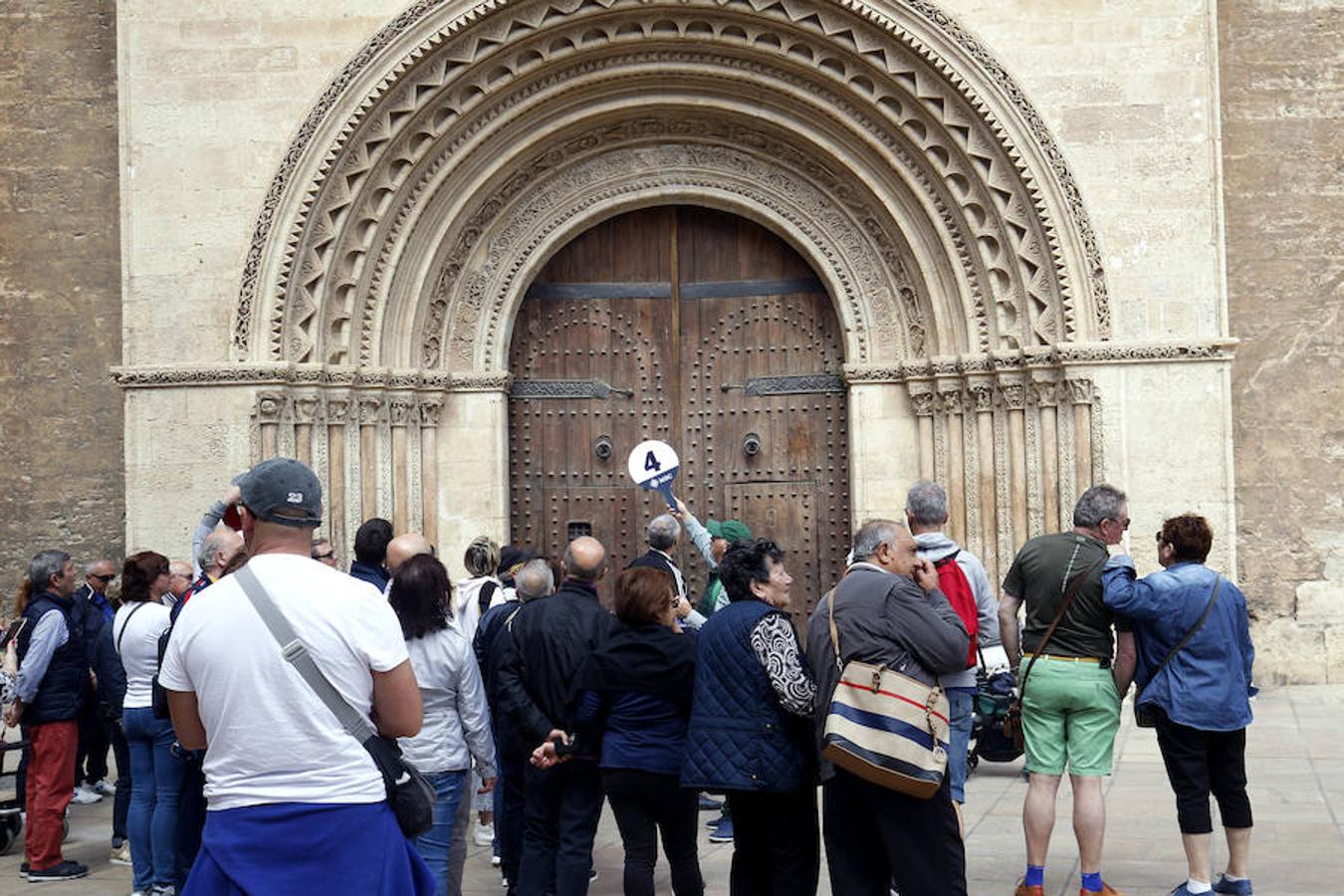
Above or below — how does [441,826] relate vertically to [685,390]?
below

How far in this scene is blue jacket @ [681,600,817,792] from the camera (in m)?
5.42

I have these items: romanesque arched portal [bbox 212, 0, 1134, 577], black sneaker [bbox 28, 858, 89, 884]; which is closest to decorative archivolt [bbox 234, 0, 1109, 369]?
romanesque arched portal [bbox 212, 0, 1134, 577]

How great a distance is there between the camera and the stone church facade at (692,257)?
10758mm

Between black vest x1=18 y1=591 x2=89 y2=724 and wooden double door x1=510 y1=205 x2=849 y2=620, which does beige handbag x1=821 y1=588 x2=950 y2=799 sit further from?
wooden double door x1=510 y1=205 x2=849 y2=620

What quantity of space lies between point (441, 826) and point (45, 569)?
3.01 meters

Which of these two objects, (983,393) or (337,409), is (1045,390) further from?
(337,409)

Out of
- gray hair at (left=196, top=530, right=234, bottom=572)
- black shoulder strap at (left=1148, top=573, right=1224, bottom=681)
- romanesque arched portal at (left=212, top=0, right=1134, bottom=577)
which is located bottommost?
black shoulder strap at (left=1148, top=573, right=1224, bottom=681)

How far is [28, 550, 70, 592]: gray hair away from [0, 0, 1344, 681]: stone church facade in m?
3.10

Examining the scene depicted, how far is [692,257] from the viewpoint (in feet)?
41.3

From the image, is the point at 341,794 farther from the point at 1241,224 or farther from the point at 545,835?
the point at 1241,224

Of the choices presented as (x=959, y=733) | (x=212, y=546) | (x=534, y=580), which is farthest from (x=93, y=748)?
(x=959, y=733)

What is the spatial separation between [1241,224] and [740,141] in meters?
3.59

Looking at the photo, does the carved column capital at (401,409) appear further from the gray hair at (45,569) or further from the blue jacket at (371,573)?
the blue jacket at (371,573)

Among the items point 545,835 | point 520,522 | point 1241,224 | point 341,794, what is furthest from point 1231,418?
point 341,794
